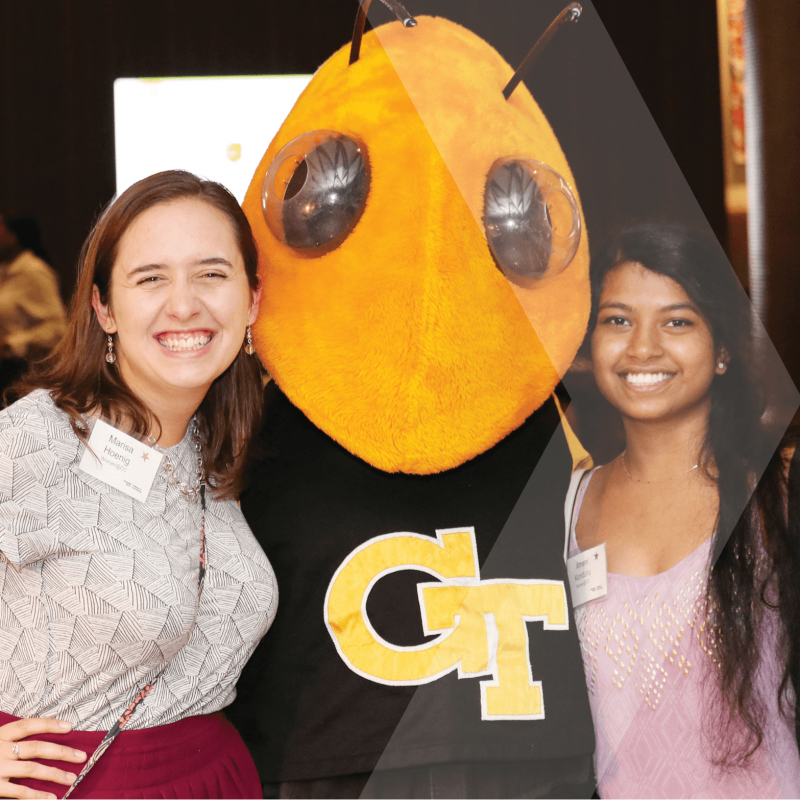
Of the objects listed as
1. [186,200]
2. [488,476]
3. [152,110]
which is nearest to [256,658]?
[488,476]

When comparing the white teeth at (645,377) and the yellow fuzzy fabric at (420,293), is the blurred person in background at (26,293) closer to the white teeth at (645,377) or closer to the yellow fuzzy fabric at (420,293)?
the yellow fuzzy fabric at (420,293)

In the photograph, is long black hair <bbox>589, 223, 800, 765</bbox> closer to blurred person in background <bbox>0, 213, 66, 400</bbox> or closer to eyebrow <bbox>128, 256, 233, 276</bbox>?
eyebrow <bbox>128, 256, 233, 276</bbox>

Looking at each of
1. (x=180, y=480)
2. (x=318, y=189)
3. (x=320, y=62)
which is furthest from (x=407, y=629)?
(x=320, y=62)

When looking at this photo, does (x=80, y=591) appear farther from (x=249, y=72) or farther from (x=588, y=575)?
(x=249, y=72)

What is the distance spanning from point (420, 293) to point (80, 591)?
21.7 inches

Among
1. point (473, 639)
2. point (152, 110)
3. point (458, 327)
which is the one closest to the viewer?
point (458, 327)

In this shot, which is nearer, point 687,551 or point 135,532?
point 135,532

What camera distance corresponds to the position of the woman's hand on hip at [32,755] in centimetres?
105

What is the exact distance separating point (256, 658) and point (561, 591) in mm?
451

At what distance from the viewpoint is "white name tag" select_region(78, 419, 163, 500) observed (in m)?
1.10

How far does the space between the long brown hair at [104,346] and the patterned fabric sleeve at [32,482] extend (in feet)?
0.12

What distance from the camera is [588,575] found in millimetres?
1252

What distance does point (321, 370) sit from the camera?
114 centimetres

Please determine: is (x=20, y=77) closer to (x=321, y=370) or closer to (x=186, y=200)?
(x=186, y=200)
